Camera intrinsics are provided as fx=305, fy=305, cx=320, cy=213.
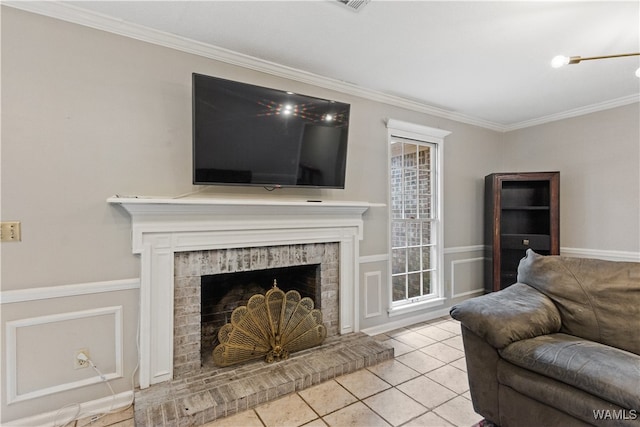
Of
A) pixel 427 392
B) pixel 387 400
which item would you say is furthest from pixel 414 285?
pixel 387 400

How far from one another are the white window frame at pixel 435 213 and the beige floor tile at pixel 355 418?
143 cm

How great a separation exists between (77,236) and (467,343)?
2576 millimetres

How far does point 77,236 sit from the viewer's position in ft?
6.41

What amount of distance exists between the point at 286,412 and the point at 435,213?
2.77 m

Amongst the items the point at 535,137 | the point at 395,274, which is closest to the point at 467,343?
the point at 395,274

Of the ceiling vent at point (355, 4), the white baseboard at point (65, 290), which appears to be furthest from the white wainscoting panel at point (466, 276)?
the white baseboard at point (65, 290)

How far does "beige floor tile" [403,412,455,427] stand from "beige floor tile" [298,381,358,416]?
41 cm

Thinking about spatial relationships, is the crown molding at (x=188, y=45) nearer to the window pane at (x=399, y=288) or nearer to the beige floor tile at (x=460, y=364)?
the window pane at (x=399, y=288)

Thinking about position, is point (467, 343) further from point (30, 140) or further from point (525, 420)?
point (30, 140)

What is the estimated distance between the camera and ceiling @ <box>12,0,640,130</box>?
74.6 inches

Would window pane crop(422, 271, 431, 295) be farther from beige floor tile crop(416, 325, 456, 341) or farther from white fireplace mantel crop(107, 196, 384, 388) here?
white fireplace mantel crop(107, 196, 384, 388)

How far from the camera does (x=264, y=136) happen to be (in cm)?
235

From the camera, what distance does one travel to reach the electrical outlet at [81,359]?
194cm

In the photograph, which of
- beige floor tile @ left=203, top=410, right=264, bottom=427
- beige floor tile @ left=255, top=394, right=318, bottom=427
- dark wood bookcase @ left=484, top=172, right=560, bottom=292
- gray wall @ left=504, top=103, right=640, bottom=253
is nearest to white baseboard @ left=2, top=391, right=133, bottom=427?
beige floor tile @ left=203, top=410, right=264, bottom=427
